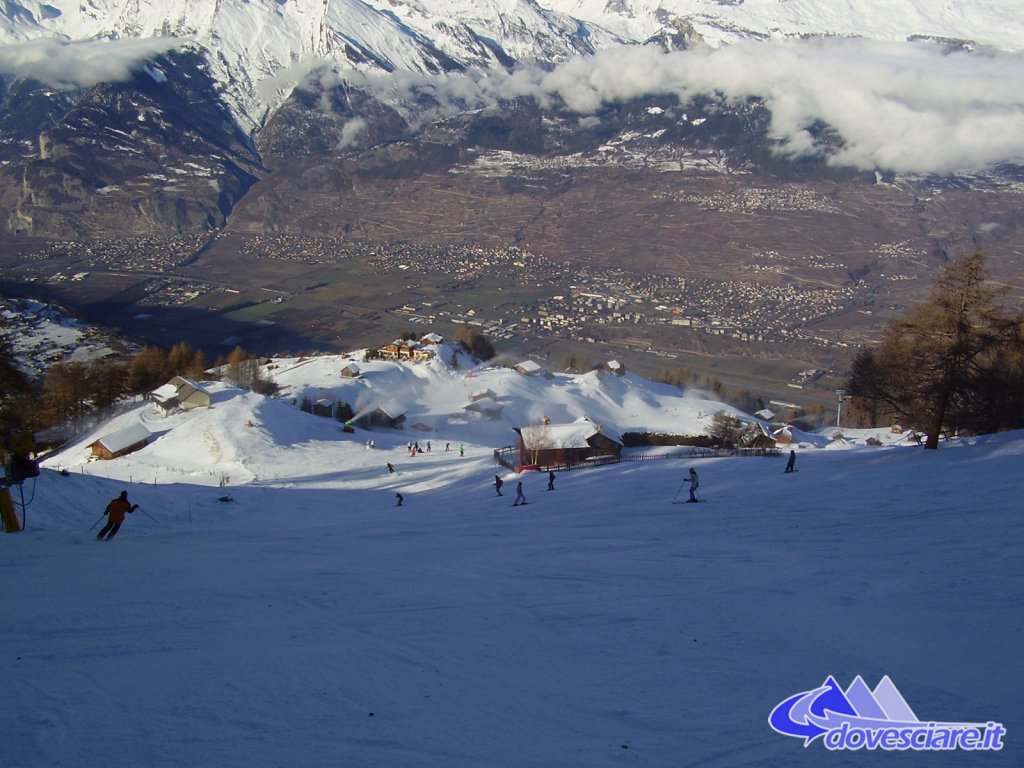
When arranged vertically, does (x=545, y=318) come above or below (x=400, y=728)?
below

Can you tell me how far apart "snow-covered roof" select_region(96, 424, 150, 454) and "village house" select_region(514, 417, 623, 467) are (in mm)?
18801

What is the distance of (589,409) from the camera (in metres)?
59.7

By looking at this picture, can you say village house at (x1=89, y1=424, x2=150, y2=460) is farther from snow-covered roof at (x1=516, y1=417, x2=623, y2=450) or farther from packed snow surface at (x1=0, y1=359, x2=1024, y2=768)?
packed snow surface at (x1=0, y1=359, x2=1024, y2=768)

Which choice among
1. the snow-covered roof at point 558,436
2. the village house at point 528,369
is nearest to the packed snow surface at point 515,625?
the snow-covered roof at point 558,436

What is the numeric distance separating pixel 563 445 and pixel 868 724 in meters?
29.8

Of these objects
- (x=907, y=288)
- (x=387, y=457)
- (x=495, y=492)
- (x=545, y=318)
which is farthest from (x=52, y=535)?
(x=907, y=288)

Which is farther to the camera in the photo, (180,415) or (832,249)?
(832,249)

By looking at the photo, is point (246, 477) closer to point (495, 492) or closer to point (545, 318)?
point (495, 492)

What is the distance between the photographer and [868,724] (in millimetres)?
5852

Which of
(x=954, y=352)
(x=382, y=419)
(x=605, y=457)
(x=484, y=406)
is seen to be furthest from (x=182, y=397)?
(x=954, y=352)

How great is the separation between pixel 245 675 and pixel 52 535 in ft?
26.0

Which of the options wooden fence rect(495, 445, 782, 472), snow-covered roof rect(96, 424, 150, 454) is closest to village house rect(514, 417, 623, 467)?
wooden fence rect(495, 445, 782, 472)

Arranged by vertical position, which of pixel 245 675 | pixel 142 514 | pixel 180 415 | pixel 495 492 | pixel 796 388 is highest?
pixel 245 675

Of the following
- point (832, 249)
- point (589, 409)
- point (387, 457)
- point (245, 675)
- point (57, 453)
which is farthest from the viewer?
point (832, 249)
